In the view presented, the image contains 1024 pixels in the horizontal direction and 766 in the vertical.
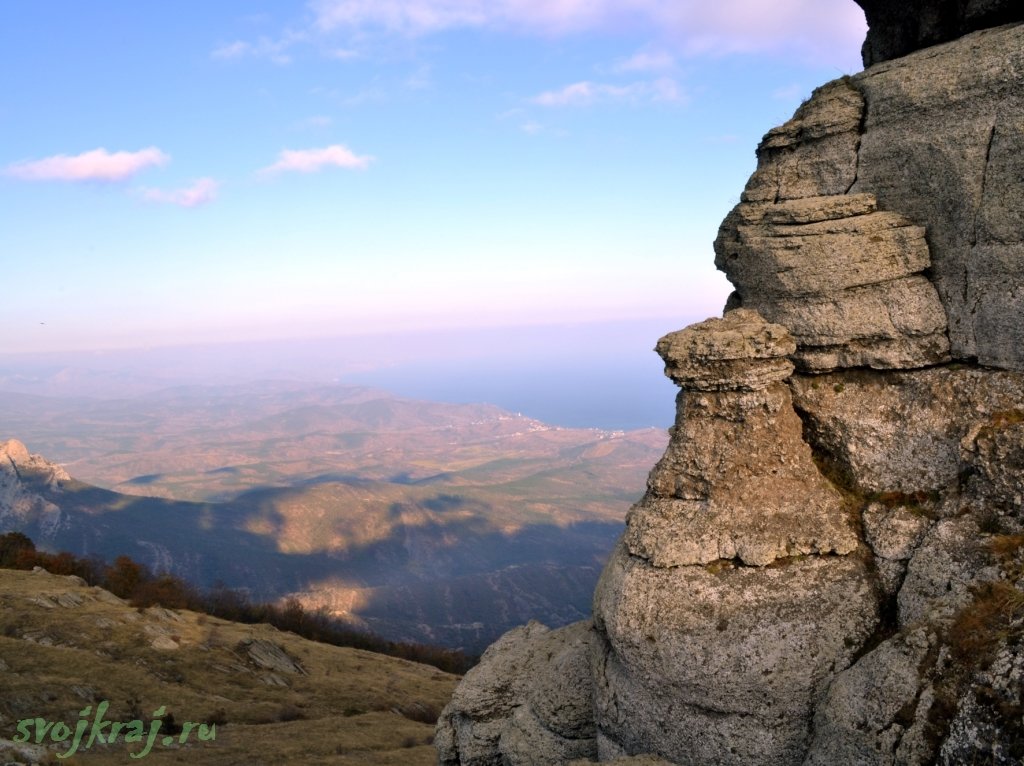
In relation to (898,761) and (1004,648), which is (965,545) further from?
(898,761)

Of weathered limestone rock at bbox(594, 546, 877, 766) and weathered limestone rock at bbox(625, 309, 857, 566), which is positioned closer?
weathered limestone rock at bbox(594, 546, 877, 766)

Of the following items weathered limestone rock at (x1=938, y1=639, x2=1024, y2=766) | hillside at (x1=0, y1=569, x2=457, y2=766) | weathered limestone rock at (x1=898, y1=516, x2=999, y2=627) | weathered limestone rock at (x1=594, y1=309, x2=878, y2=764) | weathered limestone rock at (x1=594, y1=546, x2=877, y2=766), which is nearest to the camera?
weathered limestone rock at (x1=938, y1=639, x2=1024, y2=766)

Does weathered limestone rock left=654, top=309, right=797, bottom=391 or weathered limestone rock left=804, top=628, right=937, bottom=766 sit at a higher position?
weathered limestone rock left=654, top=309, right=797, bottom=391

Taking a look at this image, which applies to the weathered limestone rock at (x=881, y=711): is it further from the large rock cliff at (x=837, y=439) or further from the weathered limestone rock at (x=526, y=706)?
the weathered limestone rock at (x=526, y=706)

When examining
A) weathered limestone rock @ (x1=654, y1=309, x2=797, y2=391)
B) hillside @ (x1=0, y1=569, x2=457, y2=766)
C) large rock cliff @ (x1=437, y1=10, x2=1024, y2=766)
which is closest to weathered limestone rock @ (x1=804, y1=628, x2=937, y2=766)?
large rock cliff @ (x1=437, y1=10, x2=1024, y2=766)

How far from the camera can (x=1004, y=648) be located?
12047 mm

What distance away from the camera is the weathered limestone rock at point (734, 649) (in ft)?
50.8

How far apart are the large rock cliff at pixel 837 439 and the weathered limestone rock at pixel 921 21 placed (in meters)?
0.18

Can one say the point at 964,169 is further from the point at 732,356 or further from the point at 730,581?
the point at 730,581

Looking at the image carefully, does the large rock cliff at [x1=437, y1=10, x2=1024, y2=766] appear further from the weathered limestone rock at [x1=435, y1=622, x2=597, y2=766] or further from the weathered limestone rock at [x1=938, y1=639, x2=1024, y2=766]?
the weathered limestone rock at [x1=435, y1=622, x2=597, y2=766]

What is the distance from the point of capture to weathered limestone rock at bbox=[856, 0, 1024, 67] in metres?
17.0

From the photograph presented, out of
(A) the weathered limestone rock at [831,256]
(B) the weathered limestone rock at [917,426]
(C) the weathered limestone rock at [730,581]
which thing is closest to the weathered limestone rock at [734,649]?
(C) the weathered limestone rock at [730,581]

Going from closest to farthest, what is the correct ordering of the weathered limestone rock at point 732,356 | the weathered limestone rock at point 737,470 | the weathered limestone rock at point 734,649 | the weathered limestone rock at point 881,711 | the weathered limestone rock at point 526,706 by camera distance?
the weathered limestone rock at point 881,711
the weathered limestone rock at point 734,649
the weathered limestone rock at point 737,470
the weathered limestone rock at point 732,356
the weathered limestone rock at point 526,706

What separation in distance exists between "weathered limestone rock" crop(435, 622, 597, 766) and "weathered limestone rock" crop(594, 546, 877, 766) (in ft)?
11.0
